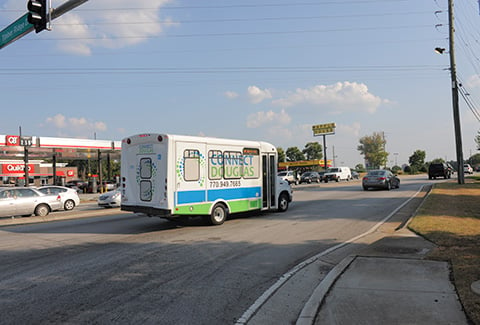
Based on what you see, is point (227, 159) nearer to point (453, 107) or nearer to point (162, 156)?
point (162, 156)

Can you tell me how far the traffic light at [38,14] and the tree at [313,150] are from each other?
101162mm

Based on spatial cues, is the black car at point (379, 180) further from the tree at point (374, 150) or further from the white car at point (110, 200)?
the tree at point (374, 150)

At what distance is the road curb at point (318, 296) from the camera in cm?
448

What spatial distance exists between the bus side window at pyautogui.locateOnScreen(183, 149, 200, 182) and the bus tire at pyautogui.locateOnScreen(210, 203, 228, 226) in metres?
1.30

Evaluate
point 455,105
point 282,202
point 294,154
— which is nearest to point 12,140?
point 282,202

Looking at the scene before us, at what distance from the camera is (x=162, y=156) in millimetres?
11086

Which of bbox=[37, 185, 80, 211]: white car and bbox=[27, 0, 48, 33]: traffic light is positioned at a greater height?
bbox=[27, 0, 48, 33]: traffic light

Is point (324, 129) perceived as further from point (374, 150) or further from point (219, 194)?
point (219, 194)

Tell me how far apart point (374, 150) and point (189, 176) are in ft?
324

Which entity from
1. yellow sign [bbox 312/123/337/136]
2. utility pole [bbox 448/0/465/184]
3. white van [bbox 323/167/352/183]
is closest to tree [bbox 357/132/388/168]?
yellow sign [bbox 312/123/337/136]

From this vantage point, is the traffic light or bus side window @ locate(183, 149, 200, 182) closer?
the traffic light

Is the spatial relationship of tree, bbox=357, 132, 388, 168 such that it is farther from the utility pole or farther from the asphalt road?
the asphalt road

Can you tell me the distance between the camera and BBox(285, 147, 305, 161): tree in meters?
110

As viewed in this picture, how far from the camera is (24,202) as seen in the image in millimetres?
16750
